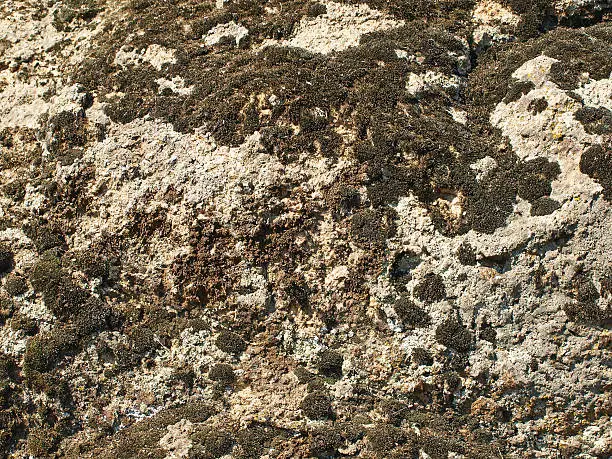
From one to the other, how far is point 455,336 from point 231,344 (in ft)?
22.9

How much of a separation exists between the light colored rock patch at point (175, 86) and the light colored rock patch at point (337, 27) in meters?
3.72

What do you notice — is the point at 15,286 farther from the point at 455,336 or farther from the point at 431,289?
the point at 455,336

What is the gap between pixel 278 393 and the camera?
16.9 meters

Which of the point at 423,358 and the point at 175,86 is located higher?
the point at 175,86

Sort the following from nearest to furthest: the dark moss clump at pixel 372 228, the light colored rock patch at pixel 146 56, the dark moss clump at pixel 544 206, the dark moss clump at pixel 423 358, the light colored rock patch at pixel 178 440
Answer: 1. the light colored rock patch at pixel 178 440
2. the dark moss clump at pixel 544 206
3. the dark moss clump at pixel 423 358
4. the dark moss clump at pixel 372 228
5. the light colored rock patch at pixel 146 56

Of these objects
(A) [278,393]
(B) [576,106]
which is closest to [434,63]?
(B) [576,106]

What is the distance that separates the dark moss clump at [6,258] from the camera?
61.9 ft

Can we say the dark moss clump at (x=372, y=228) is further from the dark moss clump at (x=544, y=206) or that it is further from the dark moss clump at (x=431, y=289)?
the dark moss clump at (x=544, y=206)

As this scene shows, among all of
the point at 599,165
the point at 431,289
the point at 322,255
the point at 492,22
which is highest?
the point at 492,22

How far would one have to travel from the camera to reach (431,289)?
56.0ft

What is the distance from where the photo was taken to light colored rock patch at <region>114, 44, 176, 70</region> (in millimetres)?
21234

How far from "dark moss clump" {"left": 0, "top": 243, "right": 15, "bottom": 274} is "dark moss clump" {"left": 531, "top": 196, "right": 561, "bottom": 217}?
17.3 metres

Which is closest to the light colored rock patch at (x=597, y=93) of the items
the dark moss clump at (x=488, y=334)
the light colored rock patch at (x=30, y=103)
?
the dark moss clump at (x=488, y=334)

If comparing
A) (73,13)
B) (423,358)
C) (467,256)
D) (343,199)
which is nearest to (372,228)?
(343,199)
